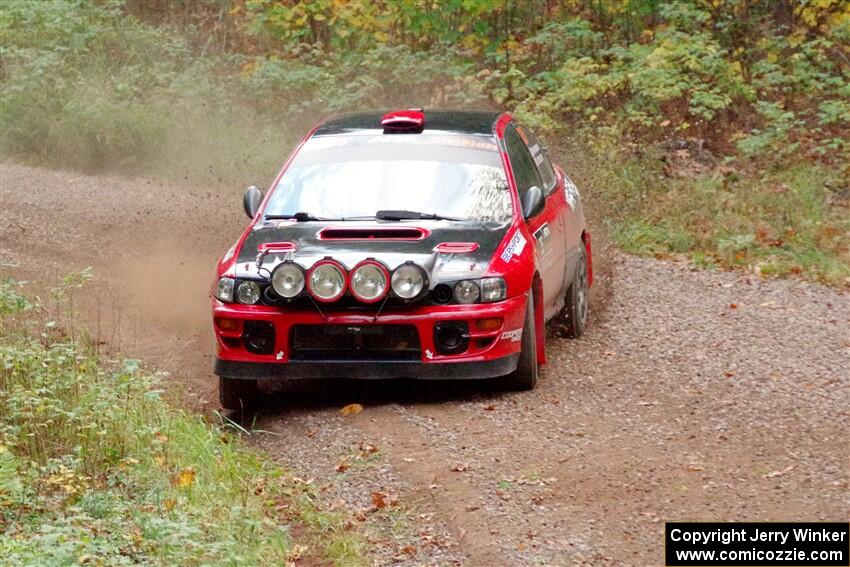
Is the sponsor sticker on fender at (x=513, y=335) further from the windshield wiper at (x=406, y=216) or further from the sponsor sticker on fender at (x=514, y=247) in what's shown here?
the windshield wiper at (x=406, y=216)

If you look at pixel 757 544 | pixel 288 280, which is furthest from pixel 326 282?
pixel 757 544

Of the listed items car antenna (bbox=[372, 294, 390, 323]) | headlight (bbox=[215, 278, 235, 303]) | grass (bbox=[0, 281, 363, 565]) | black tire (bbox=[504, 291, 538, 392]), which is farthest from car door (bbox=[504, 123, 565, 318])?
grass (bbox=[0, 281, 363, 565])

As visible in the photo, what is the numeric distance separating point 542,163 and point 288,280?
3060 millimetres

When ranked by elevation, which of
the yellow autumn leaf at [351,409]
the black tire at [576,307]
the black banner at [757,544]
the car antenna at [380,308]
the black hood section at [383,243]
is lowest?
the black tire at [576,307]

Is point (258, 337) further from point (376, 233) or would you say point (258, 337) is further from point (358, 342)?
point (376, 233)

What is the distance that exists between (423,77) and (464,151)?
33.7ft

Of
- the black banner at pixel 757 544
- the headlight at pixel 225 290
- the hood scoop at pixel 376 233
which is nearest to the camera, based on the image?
the black banner at pixel 757 544

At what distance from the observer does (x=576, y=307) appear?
10469mm

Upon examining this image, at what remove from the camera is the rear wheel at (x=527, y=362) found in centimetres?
859

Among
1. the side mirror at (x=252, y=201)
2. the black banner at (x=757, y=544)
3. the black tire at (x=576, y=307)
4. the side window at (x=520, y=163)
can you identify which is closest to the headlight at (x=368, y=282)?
the side mirror at (x=252, y=201)

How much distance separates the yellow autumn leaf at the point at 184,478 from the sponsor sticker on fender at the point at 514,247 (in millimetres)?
2621

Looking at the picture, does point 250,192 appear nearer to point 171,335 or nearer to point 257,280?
point 257,280

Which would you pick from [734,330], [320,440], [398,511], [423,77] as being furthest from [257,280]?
[423,77]

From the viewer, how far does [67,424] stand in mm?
7102
